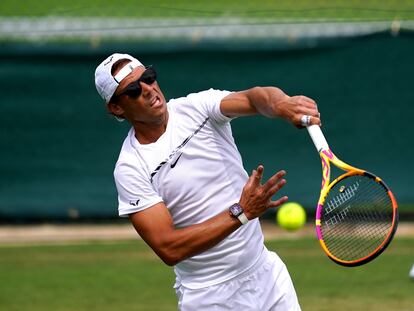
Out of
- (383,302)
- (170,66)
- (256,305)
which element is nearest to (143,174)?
(256,305)

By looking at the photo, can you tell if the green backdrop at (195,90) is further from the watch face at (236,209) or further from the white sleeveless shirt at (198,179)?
the watch face at (236,209)

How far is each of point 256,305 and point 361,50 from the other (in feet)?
19.3

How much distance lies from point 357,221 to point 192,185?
0.87 meters

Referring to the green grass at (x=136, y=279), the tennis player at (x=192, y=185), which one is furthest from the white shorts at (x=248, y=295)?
the green grass at (x=136, y=279)

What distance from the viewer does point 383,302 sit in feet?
23.0

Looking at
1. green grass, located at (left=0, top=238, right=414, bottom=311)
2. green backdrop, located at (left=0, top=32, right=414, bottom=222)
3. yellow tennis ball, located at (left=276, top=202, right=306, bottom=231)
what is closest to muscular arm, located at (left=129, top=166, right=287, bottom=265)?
A: green grass, located at (left=0, top=238, right=414, bottom=311)

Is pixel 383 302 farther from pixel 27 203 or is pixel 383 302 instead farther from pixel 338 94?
pixel 27 203

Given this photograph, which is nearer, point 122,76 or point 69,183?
point 122,76

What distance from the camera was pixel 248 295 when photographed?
14.9ft

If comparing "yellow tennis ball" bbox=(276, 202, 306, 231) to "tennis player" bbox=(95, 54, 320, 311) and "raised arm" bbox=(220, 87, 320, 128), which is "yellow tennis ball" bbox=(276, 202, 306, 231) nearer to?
"tennis player" bbox=(95, 54, 320, 311)

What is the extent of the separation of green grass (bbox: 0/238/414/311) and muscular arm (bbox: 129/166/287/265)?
2692 millimetres

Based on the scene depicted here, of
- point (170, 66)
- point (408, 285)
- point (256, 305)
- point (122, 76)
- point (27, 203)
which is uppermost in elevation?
point (122, 76)

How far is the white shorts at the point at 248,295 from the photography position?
14.9 ft

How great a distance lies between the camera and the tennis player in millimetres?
4520
